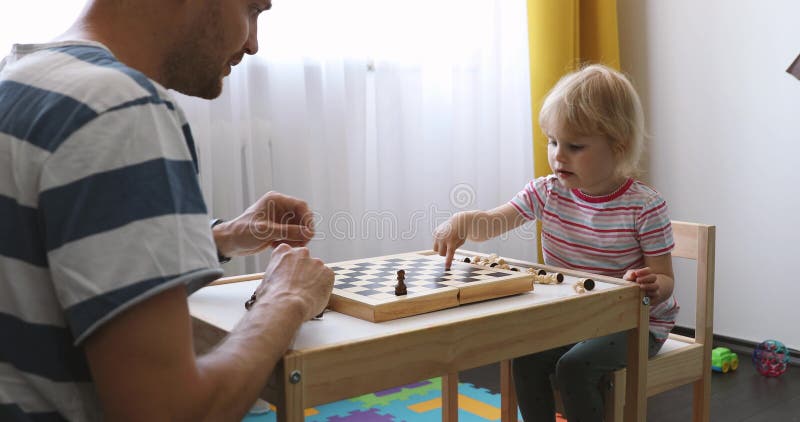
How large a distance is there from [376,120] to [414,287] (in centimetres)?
151

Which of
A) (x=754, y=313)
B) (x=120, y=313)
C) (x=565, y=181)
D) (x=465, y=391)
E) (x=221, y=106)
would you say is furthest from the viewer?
(x=754, y=313)

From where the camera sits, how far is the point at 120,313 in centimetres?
65

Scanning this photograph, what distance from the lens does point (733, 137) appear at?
2797mm

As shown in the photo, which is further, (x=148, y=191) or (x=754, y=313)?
(x=754, y=313)

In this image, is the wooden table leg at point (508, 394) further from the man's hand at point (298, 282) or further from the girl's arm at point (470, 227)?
the man's hand at point (298, 282)

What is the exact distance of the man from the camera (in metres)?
0.66

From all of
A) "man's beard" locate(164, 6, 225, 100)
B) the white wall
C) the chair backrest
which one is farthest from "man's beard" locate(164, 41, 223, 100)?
the white wall

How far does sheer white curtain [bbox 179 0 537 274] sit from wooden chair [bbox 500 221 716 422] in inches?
45.2

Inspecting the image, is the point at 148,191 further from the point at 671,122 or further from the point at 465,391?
the point at 671,122

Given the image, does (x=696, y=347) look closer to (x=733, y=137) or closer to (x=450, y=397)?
(x=450, y=397)

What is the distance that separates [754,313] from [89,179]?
2.76 meters

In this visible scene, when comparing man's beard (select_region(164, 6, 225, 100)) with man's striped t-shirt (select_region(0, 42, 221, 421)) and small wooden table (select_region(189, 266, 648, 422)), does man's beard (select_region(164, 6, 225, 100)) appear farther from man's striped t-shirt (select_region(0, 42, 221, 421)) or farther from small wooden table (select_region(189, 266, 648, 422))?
small wooden table (select_region(189, 266, 648, 422))

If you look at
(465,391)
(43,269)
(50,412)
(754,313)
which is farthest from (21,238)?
(754,313)

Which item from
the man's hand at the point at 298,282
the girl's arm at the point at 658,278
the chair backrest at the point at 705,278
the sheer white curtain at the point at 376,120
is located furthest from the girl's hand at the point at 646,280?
the sheer white curtain at the point at 376,120
